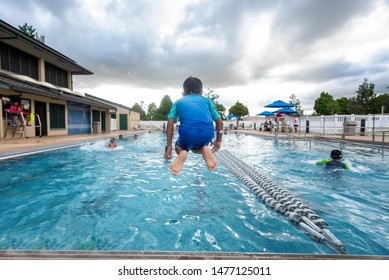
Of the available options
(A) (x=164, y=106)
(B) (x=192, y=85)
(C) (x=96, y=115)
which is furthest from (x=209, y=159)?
(A) (x=164, y=106)

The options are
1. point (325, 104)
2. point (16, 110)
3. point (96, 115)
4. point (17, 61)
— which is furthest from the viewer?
point (325, 104)

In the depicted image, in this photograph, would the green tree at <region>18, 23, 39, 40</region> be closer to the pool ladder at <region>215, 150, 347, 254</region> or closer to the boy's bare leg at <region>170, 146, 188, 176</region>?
the pool ladder at <region>215, 150, 347, 254</region>

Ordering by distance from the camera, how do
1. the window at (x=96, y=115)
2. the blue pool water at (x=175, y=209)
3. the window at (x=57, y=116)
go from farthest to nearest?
the window at (x=96, y=115) < the window at (x=57, y=116) < the blue pool water at (x=175, y=209)

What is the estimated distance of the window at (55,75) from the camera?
17.5 m

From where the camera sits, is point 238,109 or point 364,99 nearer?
point 364,99

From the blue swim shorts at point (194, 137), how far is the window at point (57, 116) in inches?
704

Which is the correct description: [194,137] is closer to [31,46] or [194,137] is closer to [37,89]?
[37,89]

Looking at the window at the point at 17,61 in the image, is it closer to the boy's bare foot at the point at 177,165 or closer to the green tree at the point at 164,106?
the boy's bare foot at the point at 177,165

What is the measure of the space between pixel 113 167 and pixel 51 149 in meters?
4.19

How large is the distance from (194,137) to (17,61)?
17.9m

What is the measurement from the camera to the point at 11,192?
489cm

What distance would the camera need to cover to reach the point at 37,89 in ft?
39.6

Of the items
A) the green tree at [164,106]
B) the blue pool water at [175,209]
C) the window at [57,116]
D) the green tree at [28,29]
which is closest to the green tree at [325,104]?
the green tree at [164,106]
